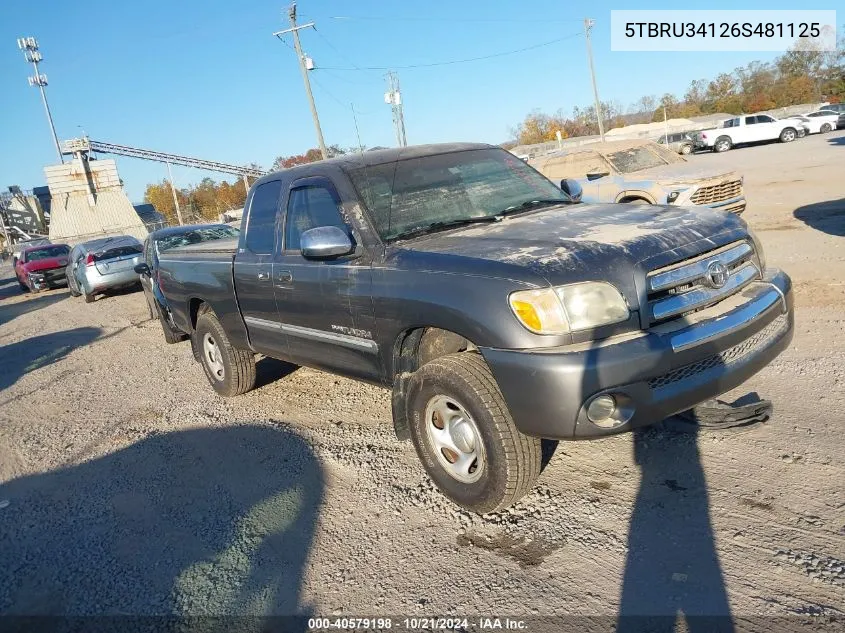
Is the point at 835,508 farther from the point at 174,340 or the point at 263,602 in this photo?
the point at 174,340

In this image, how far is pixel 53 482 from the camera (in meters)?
4.52

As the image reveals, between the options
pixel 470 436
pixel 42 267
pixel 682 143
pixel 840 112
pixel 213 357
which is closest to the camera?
pixel 470 436

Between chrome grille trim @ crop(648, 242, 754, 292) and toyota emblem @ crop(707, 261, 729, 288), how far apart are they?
2cm

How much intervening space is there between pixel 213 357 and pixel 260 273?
170 cm

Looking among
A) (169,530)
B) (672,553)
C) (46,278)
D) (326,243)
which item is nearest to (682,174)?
(326,243)

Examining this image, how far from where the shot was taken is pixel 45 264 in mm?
19750

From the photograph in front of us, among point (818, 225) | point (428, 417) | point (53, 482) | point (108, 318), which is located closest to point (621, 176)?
point (818, 225)

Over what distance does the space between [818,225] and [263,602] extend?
10424 millimetres

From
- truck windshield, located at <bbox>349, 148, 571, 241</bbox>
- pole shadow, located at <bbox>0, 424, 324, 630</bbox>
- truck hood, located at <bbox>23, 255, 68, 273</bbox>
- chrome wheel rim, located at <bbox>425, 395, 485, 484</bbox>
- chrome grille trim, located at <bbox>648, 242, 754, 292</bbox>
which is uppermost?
truck hood, located at <bbox>23, 255, 68, 273</bbox>

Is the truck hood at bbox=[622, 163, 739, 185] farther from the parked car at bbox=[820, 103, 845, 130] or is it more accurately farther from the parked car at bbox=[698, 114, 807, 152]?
the parked car at bbox=[820, 103, 845, 130]

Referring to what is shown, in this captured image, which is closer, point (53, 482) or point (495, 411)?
point (495, 411)

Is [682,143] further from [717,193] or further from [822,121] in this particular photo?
[717,193]

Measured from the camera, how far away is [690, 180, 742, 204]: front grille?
29.9 feet

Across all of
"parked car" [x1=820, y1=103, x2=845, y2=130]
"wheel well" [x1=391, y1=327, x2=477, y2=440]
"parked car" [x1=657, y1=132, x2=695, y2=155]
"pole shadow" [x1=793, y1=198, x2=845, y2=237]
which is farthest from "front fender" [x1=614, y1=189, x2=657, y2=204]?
"parked car" [x1=820, y1=103, x2=845, y2=130]
